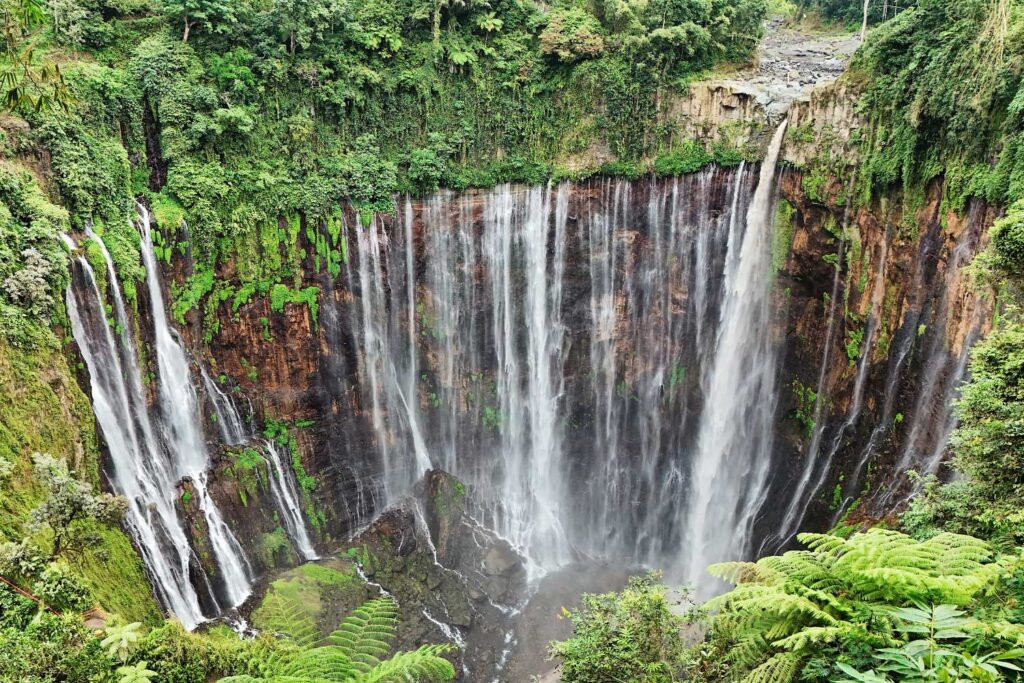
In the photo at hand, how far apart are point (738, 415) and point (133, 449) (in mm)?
14414

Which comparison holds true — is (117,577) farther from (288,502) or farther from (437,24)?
(437,24)

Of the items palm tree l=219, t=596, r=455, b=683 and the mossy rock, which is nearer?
palm tree l=219, t=596, r=455, b=683

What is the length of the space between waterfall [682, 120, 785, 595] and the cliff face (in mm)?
374

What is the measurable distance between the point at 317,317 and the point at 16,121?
704cm

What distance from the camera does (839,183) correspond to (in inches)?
600

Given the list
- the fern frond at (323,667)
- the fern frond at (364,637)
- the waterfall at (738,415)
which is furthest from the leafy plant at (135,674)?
the waterfall at (738,415)

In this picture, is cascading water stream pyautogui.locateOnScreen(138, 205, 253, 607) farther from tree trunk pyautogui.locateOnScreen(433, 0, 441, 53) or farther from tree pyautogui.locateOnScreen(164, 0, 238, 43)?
tree trunk pyautogui.locateOnScreen(433, 0, 441, 53)

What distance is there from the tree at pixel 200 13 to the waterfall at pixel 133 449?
21.2 feet

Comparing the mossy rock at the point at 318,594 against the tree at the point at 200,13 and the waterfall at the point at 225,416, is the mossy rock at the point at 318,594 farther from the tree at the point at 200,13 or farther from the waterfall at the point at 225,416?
the tree at the point at 200,13

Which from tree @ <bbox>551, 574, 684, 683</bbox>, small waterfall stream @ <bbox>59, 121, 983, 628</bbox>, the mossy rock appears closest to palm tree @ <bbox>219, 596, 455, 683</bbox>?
tree @ <bbox>551, 574, 684, 683</bbox>

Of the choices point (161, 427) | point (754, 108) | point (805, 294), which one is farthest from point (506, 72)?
point (161, 427)

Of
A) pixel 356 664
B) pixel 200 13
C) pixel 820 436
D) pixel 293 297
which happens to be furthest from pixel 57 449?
pixel 820 436

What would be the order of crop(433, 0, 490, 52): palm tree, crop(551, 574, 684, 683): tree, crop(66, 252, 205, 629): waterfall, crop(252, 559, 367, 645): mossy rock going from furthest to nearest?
crop(433, 0, 490, 52): palm tree, crop(252, 559, 367, 645): mossy rock, crop(66, 252, 205, 629): waterfall, crop(551, 574, 684, 683): tree

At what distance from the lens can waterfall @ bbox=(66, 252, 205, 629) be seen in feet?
41.2
